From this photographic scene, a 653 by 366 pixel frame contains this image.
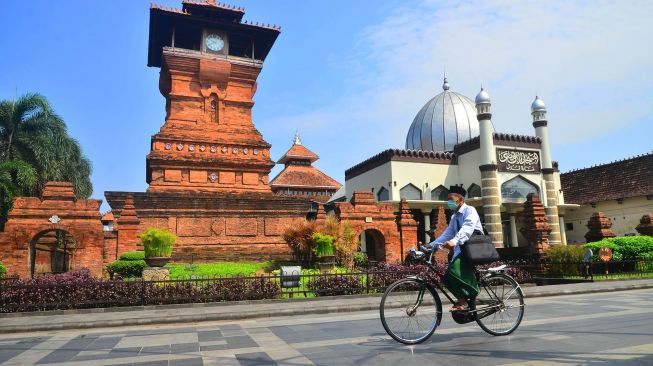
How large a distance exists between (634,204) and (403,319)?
3163 cm

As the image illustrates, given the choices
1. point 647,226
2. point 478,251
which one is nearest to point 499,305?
point 478,251

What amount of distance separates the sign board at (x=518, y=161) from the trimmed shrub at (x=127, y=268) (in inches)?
956

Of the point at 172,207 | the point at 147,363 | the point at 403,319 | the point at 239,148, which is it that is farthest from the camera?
the point at 239,148

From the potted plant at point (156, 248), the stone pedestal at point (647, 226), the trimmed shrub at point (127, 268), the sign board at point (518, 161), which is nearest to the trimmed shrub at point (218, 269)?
the potted plant at point (156, 248)

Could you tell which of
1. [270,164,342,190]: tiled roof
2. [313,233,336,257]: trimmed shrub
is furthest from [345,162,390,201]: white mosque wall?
[313,233,336,257]: trimmed shrub

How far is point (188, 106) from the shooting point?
2484cm

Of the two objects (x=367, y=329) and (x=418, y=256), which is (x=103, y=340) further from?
(x=418, y=256)

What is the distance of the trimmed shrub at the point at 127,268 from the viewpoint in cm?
1484

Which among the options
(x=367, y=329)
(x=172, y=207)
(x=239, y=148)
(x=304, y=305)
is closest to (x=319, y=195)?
(x=239, y=148)

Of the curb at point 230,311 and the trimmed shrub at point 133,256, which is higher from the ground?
the trimmed shrub at point 133,256

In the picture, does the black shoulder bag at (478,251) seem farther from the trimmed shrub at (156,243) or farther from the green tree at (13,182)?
the green tree at (13,182)

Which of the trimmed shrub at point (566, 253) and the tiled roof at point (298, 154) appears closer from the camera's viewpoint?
the trimmed shrub at point (566, 253)

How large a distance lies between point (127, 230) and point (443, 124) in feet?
86.7

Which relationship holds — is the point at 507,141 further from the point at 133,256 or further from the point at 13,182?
the point at 13,182
